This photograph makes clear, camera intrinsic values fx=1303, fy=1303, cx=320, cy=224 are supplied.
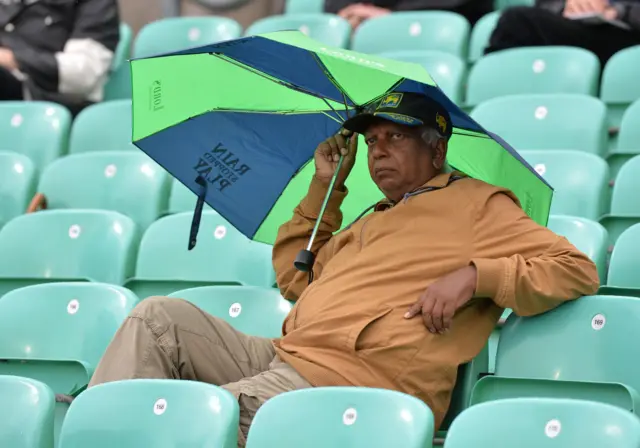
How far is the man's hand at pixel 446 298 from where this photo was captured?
3.07 metres

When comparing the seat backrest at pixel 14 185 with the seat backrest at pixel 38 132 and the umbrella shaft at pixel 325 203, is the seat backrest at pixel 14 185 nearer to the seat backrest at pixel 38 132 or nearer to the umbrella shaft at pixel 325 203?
the seat backrest at pixel 38 132

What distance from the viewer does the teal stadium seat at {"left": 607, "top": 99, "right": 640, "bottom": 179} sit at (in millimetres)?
4641

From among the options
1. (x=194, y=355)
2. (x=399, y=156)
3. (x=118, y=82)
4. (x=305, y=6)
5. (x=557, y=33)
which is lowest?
(x=118, y=82)

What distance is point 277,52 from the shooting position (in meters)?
3.33

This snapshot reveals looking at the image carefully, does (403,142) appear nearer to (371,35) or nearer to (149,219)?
(149,219)

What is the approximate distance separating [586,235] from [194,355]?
3.85 ft

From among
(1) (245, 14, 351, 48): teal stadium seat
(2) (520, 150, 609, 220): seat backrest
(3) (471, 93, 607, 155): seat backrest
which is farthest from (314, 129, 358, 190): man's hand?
(1) (245, 14, 351, 48): teal stadium seat

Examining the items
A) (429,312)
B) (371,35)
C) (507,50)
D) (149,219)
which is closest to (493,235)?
(429,312)

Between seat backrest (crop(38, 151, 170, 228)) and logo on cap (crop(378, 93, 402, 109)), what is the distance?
1572 millimetres

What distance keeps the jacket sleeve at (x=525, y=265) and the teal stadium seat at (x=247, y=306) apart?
722 mm

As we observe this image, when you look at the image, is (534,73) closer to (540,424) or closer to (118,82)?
(118,82)

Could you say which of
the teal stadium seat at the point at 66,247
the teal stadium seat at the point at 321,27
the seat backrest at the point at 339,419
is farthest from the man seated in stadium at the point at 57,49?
the seat backrest at the point at 339,419

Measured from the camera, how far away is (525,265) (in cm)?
309

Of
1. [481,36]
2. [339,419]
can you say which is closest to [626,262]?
[339,419]
